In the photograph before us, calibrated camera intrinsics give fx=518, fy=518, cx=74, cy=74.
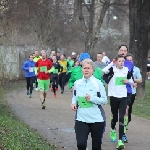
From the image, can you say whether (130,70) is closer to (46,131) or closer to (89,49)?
(46,131)

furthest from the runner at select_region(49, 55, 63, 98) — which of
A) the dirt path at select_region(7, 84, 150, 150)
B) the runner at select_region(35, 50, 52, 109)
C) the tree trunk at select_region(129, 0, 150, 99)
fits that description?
the runner at select_region(35, 50, 52, 109)

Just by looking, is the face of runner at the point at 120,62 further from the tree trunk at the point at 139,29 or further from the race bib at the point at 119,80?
the tree trunk at the point at 139,29

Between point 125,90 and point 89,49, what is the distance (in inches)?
1159

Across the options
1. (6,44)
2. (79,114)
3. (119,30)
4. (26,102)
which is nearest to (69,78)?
(79,114)

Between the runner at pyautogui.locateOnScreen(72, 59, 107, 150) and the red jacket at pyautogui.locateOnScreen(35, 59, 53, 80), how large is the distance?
9835 millimetres

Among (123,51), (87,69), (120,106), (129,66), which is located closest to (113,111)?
(120,106)

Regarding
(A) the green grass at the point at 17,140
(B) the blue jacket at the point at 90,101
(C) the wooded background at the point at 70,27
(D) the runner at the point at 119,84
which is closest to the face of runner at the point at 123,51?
(D) the runner at the point at 119,84

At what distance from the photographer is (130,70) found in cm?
1089

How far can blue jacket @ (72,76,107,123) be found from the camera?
809cm

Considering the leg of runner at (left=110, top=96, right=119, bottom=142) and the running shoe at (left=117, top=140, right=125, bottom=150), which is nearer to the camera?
the running shoe at (left=117, top=140, right=125, bottom=150)

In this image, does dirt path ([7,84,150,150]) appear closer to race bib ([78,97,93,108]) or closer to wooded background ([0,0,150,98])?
wooded background ([0,0,150,98])

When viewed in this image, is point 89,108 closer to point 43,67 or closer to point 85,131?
point 85,131

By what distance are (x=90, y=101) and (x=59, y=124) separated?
6.03 metres

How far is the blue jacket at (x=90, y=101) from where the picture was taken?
809 cm
